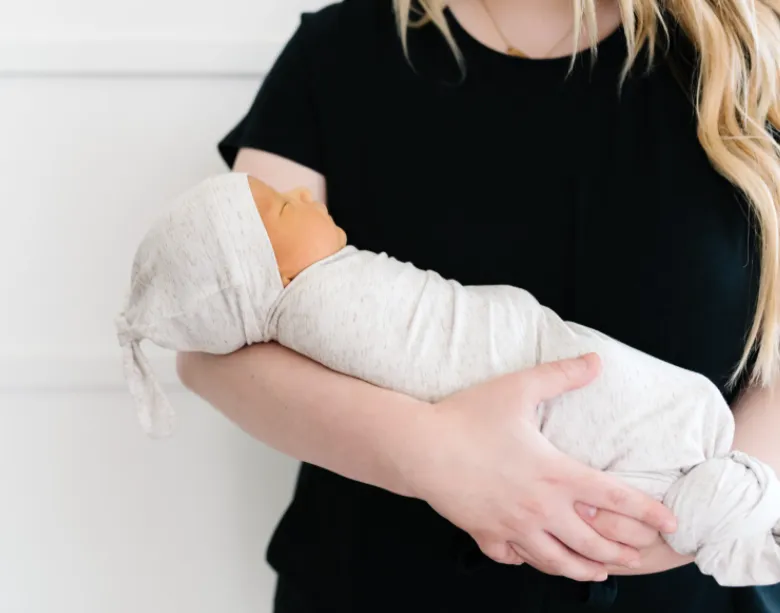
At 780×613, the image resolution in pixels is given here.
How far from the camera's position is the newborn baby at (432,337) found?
611 mm

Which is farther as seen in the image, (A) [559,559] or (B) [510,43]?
(B) [510,43]

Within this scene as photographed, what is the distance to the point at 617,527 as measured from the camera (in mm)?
610

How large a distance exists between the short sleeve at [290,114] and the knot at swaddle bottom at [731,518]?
487mm

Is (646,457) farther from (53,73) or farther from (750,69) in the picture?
(53,73)

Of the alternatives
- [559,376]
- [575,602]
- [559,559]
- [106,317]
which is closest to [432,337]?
[559,376]

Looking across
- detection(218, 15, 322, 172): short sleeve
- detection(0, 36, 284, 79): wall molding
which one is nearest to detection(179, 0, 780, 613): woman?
detection(218, 15, 322, 172): short sleeve

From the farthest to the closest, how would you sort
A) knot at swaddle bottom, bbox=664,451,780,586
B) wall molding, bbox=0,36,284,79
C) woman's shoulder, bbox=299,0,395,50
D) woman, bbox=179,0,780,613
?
1. wall molding, bbox=0,36,284,79
2. woman's shoulder, bbox=299,0,395,50
3. woman, bbox=179,0,780,613
4. knot at swaddle bottom, bbox=664,451,780,586

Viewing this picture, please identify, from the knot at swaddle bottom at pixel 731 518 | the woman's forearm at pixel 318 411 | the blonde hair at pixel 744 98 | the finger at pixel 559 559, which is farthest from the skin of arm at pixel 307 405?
the blonde hair at pixel 744 98

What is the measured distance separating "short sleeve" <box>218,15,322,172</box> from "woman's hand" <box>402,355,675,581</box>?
12.9 inches

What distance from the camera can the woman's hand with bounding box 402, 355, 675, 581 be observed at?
602 millimetres

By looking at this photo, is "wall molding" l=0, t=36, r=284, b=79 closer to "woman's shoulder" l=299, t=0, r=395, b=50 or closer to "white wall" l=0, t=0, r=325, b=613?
"white wall" l=0, t=0, r=325, b=613

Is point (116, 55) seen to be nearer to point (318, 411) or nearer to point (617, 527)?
point (318, 411)

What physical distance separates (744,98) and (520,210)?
0.25m

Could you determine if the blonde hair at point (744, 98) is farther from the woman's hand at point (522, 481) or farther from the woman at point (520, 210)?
the woman's hand at point (522, 481)
